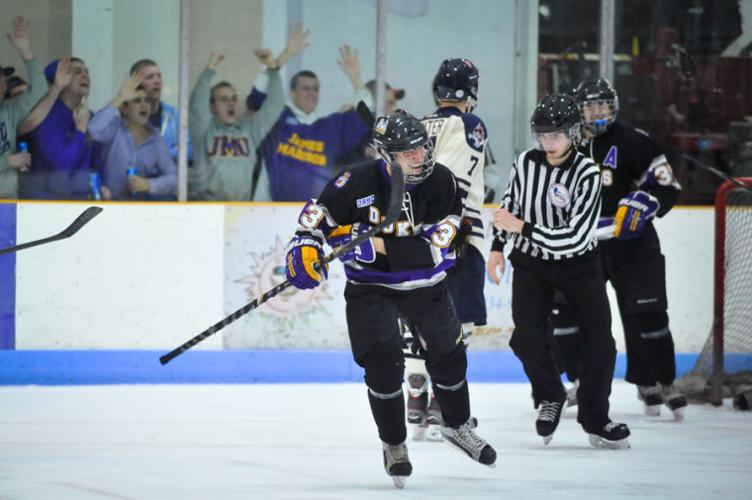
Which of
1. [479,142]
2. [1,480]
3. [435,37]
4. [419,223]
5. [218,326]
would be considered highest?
[435,37]

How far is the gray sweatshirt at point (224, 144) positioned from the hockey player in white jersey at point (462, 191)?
1958mm

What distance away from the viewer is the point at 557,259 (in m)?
4.43

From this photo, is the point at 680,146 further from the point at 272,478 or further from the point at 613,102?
the point at 272,478

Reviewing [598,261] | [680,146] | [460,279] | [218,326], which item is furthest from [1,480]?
[680,146]

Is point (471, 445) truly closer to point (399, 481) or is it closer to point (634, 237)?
point (399, 481)

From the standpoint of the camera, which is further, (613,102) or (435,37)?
(435,37)

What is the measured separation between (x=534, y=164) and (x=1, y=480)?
2.01 meters

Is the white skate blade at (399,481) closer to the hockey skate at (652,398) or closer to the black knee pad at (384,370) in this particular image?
the black knee pad at (384,370)

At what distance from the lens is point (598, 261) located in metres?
4.52

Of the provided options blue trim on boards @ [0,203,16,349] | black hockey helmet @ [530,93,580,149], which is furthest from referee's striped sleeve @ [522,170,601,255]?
blue trim on boards @ [0,203,16,349]

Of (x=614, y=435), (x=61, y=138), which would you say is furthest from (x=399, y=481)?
(x=61, y=138)

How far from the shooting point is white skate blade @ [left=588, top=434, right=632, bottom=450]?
4488 mm

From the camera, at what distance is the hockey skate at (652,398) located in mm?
5254

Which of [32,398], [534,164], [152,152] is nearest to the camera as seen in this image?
[534,164]
